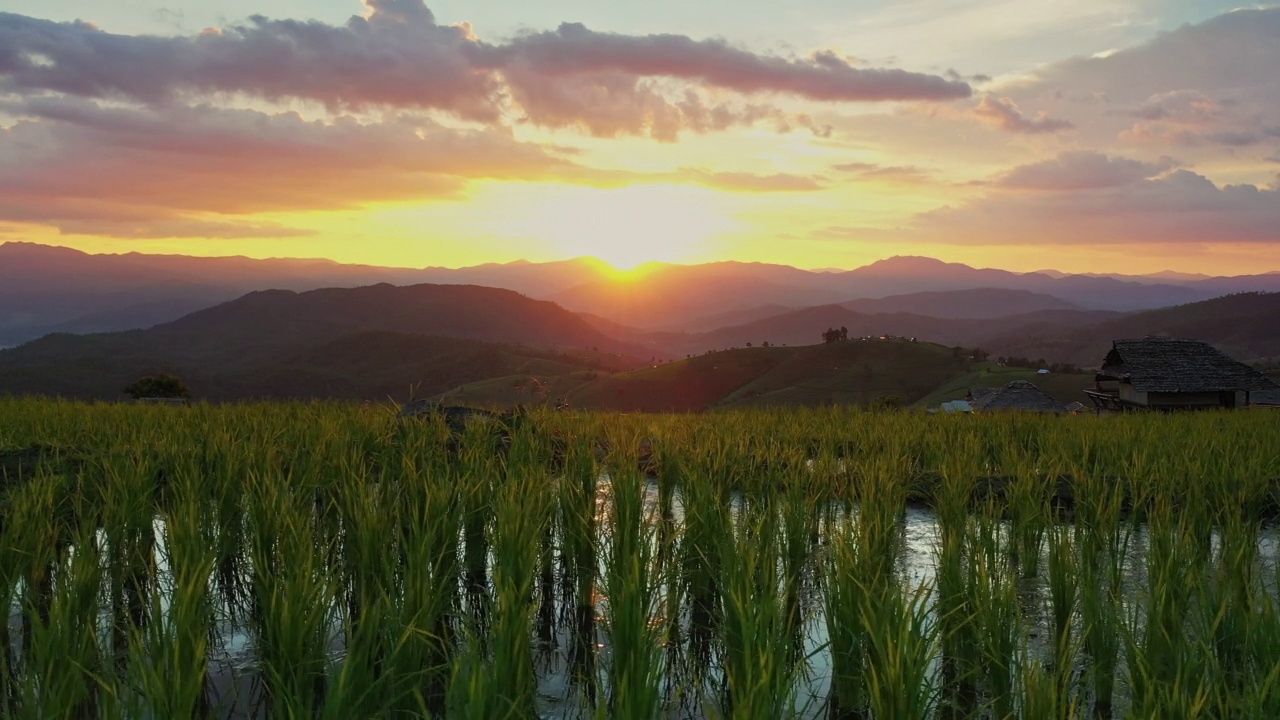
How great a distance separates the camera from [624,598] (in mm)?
4559

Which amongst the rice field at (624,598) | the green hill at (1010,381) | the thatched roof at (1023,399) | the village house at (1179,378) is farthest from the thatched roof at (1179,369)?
the green hill at (1010,381)

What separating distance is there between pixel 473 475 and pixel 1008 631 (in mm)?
5472

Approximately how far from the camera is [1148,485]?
8.47 meters

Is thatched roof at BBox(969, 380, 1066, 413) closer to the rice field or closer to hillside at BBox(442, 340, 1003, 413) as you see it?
hillside at BBox(442, 340, 1003, 413)

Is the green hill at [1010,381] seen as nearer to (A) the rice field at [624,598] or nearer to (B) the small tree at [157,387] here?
(B) the small tree at [157,387]

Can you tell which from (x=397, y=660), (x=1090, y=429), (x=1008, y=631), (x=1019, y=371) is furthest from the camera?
(x=1019, y=371)

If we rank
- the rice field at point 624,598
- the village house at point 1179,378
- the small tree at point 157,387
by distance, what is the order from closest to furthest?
the rice field at point 624,598 < the village house at point 1179,378 < the small tree at point 157,387

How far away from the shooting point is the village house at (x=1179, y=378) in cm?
3466

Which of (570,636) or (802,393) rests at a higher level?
(570,636)

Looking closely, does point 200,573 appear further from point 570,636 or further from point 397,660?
point 570,636

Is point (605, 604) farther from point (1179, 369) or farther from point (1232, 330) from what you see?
point (1232, 330)

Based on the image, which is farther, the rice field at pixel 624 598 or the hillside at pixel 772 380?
the hillside at pixel 772 380


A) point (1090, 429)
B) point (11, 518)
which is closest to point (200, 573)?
point (11, 518)

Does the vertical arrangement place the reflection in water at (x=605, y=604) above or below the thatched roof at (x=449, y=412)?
below
